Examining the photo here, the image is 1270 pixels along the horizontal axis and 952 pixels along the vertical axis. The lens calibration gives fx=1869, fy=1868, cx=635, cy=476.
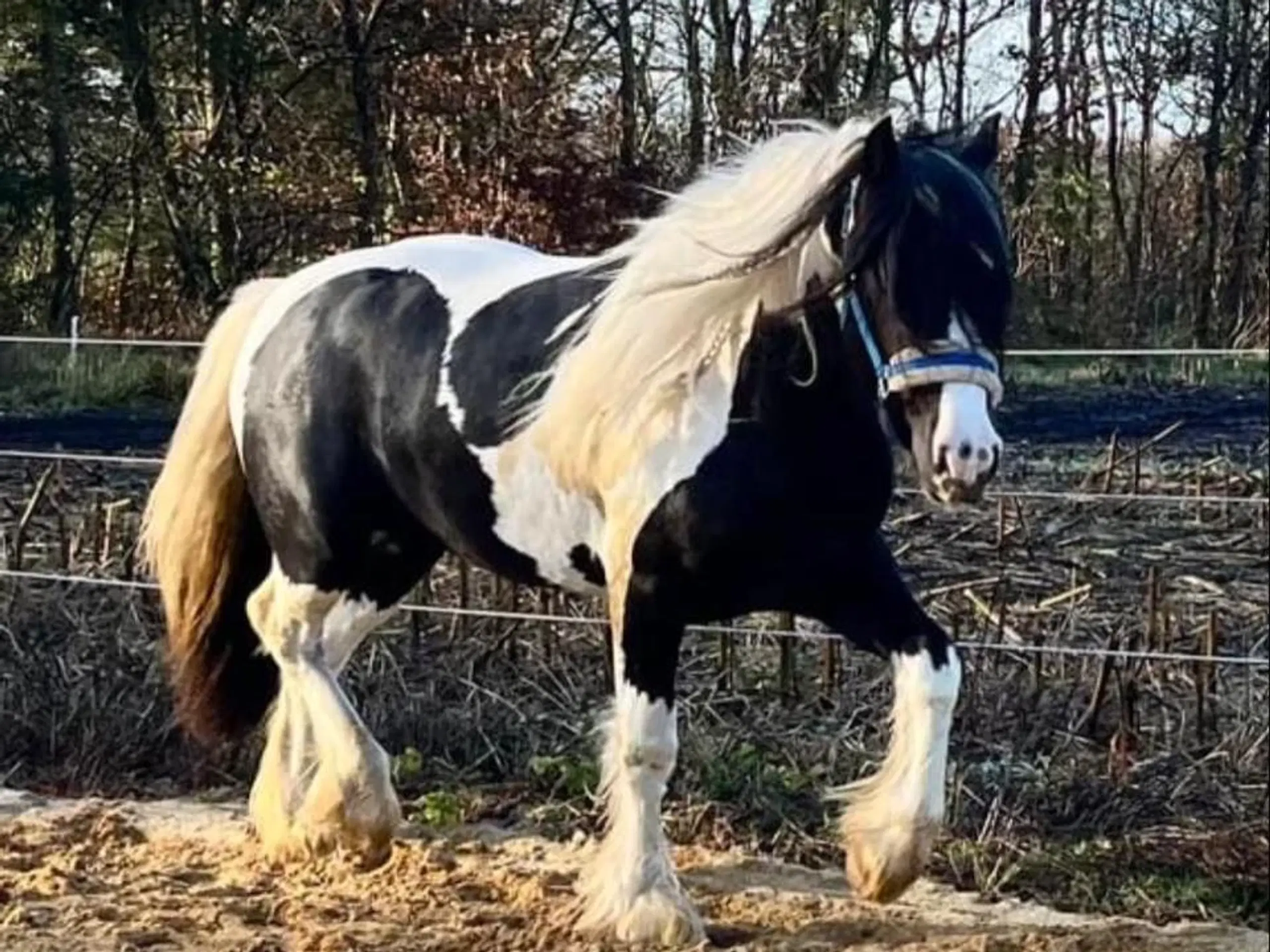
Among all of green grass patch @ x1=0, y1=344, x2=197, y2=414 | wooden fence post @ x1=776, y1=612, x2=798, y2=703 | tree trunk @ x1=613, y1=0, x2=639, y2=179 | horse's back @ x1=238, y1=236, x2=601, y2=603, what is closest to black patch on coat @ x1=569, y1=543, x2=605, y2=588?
horse's back @ x1=238, y1=236, x2=601, y2=603

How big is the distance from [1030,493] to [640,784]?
1.39 metres

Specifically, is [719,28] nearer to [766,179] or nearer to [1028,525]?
[1028,525]

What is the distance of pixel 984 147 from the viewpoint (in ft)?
11.0

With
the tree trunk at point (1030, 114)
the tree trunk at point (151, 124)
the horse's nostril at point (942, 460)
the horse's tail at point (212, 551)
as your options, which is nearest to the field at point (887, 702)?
the horse's tail at point (212, 551)

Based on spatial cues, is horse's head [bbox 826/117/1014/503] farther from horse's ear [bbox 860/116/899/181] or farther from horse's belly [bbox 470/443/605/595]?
horse's belly [bbox 470/443/605/595]

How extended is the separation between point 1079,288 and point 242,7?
228 inches

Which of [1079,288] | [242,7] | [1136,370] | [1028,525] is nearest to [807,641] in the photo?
[1028,525]

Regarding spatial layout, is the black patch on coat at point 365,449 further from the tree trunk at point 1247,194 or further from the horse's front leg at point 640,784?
the tree trunk at point 1247,194

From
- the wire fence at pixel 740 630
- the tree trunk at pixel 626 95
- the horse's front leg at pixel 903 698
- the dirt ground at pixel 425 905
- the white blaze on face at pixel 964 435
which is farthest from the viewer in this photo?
the tree trunk at pixel 626 95

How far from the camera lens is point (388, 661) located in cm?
501

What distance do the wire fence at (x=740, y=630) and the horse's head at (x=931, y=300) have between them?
36.2 inches

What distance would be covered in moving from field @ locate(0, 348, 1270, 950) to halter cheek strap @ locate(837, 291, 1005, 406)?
2.65 ft

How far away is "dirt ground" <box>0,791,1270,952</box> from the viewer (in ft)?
11.3

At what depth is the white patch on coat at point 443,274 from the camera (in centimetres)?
380
